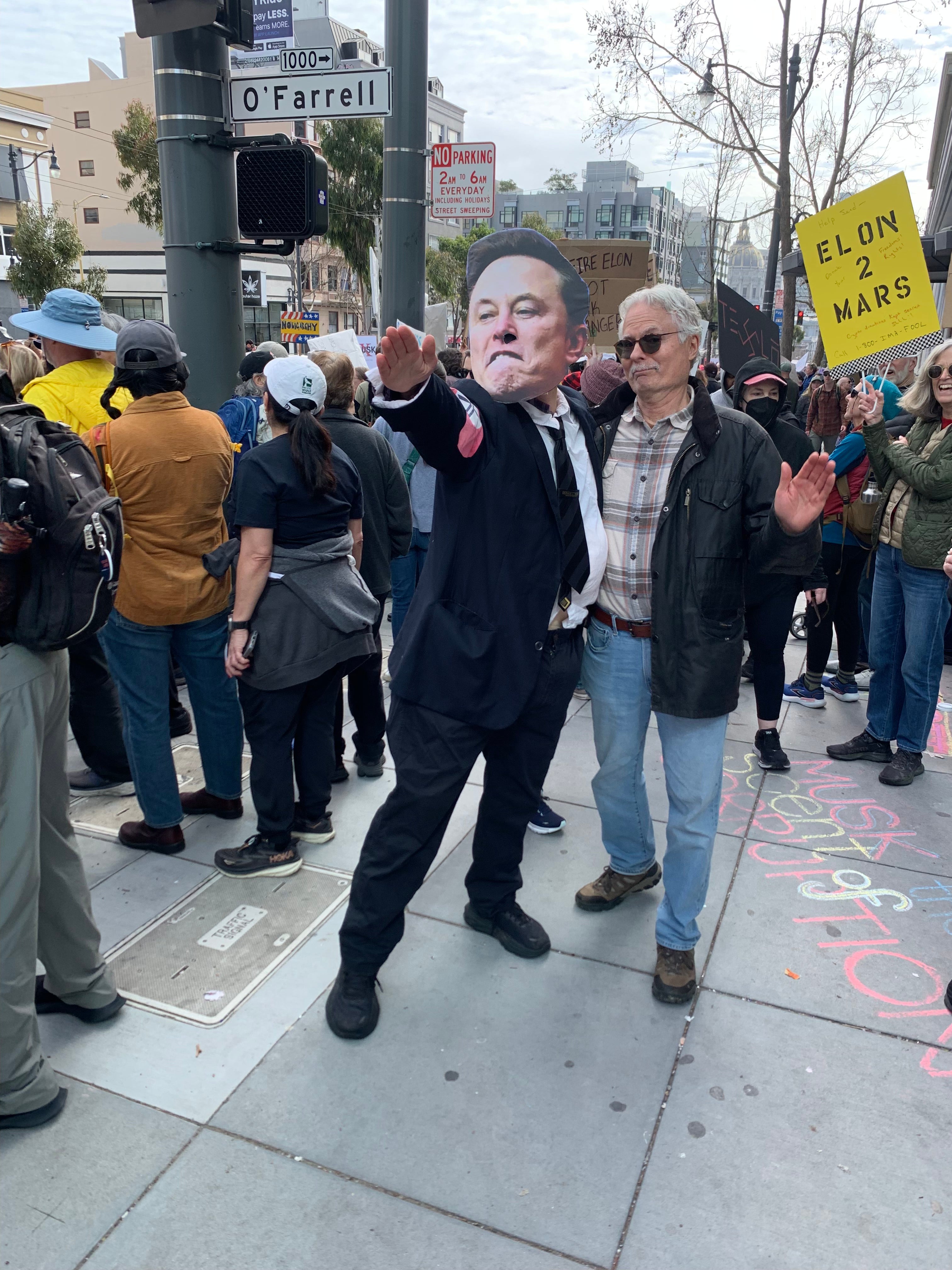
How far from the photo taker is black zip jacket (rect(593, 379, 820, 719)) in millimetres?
2756

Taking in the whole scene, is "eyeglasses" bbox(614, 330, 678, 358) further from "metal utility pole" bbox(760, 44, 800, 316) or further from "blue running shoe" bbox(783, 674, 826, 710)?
"metal utility pole" bbox(760, 44, 800, 316)

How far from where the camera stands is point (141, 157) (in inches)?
1219

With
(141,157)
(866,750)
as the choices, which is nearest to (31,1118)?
(866,750)

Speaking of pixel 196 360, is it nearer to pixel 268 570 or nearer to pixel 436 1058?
pixel 268 570

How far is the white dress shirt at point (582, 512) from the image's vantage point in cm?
272

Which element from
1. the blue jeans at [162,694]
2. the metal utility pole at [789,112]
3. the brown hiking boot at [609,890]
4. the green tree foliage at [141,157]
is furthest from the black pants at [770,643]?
the green tree foliage at [141,157]

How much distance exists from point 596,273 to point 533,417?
Answer: 609 cm

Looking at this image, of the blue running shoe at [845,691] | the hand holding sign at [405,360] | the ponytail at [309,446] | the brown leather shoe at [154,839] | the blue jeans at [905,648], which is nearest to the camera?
the hand holding sign at [405,360]

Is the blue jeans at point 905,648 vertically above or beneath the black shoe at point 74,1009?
above

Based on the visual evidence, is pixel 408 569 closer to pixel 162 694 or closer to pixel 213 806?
pixel 213 806

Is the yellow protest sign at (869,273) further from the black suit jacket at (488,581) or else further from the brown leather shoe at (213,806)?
the brown leather shoe at (213,806)

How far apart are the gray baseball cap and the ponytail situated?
43 centimetres

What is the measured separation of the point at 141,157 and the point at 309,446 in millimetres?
33270

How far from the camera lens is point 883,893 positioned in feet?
11.7
